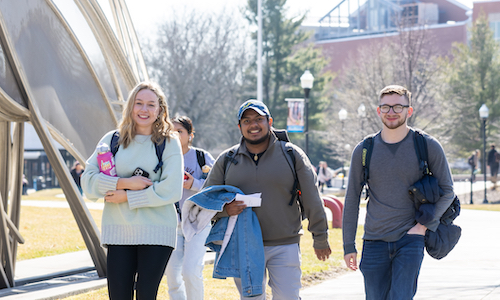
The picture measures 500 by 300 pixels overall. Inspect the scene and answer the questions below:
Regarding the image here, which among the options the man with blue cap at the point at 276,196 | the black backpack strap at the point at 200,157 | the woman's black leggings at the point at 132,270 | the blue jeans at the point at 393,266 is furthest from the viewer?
the black backpack strap at the point at 200,157

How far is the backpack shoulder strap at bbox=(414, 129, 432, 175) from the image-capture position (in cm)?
413

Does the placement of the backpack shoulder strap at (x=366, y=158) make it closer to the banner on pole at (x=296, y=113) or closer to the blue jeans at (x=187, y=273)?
the blue jeans at (x=187, y=273)

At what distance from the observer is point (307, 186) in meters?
4.23

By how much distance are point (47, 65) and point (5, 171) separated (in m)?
1.53

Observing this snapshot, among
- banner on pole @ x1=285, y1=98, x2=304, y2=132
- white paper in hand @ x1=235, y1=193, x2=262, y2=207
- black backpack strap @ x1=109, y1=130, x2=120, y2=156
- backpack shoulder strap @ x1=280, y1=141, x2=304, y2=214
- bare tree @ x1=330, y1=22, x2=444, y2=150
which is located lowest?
white paper in hand @ x1=235, y1=193, x2=262, y2=207

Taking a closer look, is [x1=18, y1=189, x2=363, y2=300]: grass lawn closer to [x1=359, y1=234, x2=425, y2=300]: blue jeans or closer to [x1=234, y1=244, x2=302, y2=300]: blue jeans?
[x1=234, y1=244, x2=302, y2=300]: blue jeans

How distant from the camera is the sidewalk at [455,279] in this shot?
6.76m

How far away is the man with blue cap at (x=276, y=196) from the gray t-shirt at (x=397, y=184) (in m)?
0.39

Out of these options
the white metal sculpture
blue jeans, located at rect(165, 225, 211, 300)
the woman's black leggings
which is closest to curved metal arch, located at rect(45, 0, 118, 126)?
the white metal sculpture

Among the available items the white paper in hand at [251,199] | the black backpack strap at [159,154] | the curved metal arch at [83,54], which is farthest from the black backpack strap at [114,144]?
the curved metal arch at [83,54]

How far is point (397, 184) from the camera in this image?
4.15m

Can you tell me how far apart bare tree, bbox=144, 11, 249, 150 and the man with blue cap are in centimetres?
4534

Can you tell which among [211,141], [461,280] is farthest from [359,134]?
[461,280]

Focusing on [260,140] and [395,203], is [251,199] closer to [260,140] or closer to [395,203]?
[260,140]
